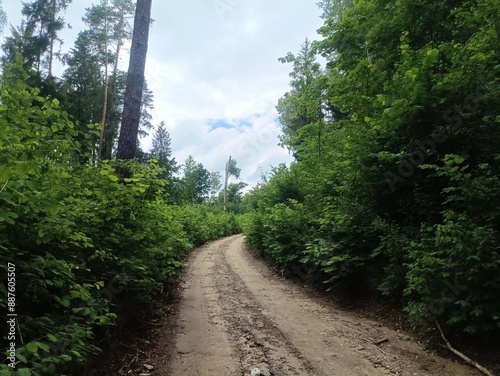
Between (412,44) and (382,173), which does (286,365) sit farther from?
(412,44)

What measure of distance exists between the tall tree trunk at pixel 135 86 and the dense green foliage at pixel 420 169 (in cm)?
466

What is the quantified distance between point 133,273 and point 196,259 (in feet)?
26.4

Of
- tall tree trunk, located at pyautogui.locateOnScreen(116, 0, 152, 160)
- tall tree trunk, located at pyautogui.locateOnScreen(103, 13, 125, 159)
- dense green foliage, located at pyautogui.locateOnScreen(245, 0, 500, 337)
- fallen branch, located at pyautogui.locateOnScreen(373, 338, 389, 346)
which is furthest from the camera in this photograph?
tall tree trunk, located at pyautogui.locateOnScreen(103, 13, 125, 159)

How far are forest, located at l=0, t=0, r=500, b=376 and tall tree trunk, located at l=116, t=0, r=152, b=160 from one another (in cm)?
97

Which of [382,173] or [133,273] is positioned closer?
[133,273]

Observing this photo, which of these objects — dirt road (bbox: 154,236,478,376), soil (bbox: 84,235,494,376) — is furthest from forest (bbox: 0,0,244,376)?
dirt road (bbox: 154,236,478,376)

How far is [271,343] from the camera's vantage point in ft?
13.7

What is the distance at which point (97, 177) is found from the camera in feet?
13.0

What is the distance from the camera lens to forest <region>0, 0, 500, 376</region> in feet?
7.72

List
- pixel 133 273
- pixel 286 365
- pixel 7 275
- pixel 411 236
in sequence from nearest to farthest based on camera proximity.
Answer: pixel 7 275 → pixel 286 365 → pixel 133 273 → pixel 411 236

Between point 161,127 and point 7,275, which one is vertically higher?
point 161,127

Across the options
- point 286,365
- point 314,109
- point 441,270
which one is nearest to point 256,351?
point 286,365

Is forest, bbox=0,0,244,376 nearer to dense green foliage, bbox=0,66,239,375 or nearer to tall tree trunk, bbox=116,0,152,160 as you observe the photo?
dense green foliage, bbox=0,66,239,375

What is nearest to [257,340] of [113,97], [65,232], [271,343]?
[271,343]
